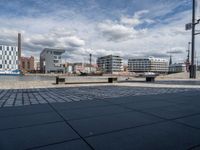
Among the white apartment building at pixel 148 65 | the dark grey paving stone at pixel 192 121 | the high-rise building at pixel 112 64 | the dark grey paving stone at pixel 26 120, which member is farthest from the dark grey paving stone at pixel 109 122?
the white apartment building at pixel 148 65

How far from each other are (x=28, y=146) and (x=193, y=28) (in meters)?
32.6

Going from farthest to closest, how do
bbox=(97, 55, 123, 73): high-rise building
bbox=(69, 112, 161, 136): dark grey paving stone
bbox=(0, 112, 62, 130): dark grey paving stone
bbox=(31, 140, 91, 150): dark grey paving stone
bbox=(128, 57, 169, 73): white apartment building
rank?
1. bbox=(128, 57, 169, 73): white apartment building
2. bbox=(97, 55, 123, 73): high-rise building
3. bbox=(0, 112, 62, 130): dark grey paving stone
4. bbox=(69, 112, 161, 136): dark grey paving stone
5. bbox=(31, 140, 91, 150): dark grey paving stone

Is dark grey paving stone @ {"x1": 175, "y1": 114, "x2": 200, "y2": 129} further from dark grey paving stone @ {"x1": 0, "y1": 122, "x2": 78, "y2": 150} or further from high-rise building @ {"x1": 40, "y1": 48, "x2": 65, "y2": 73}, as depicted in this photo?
high-rise building @ {"x1": 40, "y1": 48, "x2": 65, "y2": 73}

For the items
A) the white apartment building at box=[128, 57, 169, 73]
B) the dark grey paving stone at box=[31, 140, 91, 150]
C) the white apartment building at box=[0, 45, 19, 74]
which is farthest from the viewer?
the white apartment building at box=[128, 57, 169, 73]

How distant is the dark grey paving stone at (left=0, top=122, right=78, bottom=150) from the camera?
3160mm

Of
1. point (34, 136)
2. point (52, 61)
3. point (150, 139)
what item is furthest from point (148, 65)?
point (34, 136)

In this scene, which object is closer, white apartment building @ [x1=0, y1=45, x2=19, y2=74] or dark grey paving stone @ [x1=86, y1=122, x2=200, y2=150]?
dark grey paving stone @ [x1=86, y1=122, x2=200, y2=150]

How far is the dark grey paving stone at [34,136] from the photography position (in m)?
3.16

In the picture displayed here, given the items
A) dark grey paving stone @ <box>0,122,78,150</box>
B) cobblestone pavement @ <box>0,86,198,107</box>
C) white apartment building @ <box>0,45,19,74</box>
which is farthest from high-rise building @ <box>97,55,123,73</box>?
dark grey paving stone @ <box>0,122,78,150</box>

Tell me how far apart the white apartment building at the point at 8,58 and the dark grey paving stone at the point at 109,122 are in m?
95.1

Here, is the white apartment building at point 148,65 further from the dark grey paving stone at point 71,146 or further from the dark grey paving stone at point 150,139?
the dark grey paving stone at point 71,146

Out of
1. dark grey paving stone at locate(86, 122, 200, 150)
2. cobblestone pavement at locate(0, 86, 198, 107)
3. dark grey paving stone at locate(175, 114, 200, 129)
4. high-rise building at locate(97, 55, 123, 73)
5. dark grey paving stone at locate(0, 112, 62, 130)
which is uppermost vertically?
high-rise building at locate(97, 55, 123, 73)

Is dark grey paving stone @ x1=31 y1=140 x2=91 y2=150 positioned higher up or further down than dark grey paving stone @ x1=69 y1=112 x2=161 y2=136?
further down

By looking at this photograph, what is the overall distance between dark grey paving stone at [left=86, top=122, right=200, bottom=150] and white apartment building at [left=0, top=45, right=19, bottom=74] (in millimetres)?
96339
